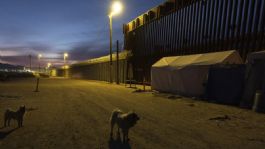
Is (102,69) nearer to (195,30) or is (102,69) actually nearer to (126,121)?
(195,30)

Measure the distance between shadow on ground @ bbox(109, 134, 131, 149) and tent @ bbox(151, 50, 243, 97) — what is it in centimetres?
953

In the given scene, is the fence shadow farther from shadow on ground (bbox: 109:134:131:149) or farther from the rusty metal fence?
the rusty metal fence

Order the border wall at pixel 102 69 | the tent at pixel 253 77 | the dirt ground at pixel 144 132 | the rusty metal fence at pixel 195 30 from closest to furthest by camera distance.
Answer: the dirt ground at pixel 144 132 → the tent at pixel 253 77 → the rusty metal fence at pixel 195 30 → the border wall at pixel 102 69

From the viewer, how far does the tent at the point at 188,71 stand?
1435cm

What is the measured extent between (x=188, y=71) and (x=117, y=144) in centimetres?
1133

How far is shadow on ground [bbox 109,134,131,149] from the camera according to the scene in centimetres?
522

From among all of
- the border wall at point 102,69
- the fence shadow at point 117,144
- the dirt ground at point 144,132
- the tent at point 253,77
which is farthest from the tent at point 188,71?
the border wall at point 102,69

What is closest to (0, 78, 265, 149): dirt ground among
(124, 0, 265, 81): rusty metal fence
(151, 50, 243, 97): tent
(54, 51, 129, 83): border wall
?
(151, 50, 243, 97): tent

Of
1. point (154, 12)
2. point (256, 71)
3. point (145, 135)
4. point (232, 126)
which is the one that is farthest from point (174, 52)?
point (145, 135)

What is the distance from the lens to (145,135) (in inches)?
244

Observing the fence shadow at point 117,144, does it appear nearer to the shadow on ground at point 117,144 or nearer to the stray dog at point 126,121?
the shadow on ground at point 117,144

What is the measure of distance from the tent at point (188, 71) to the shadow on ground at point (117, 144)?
9.53m

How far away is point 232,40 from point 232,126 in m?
11.5

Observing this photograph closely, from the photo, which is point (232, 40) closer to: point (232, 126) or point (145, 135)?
point (232, 126)
